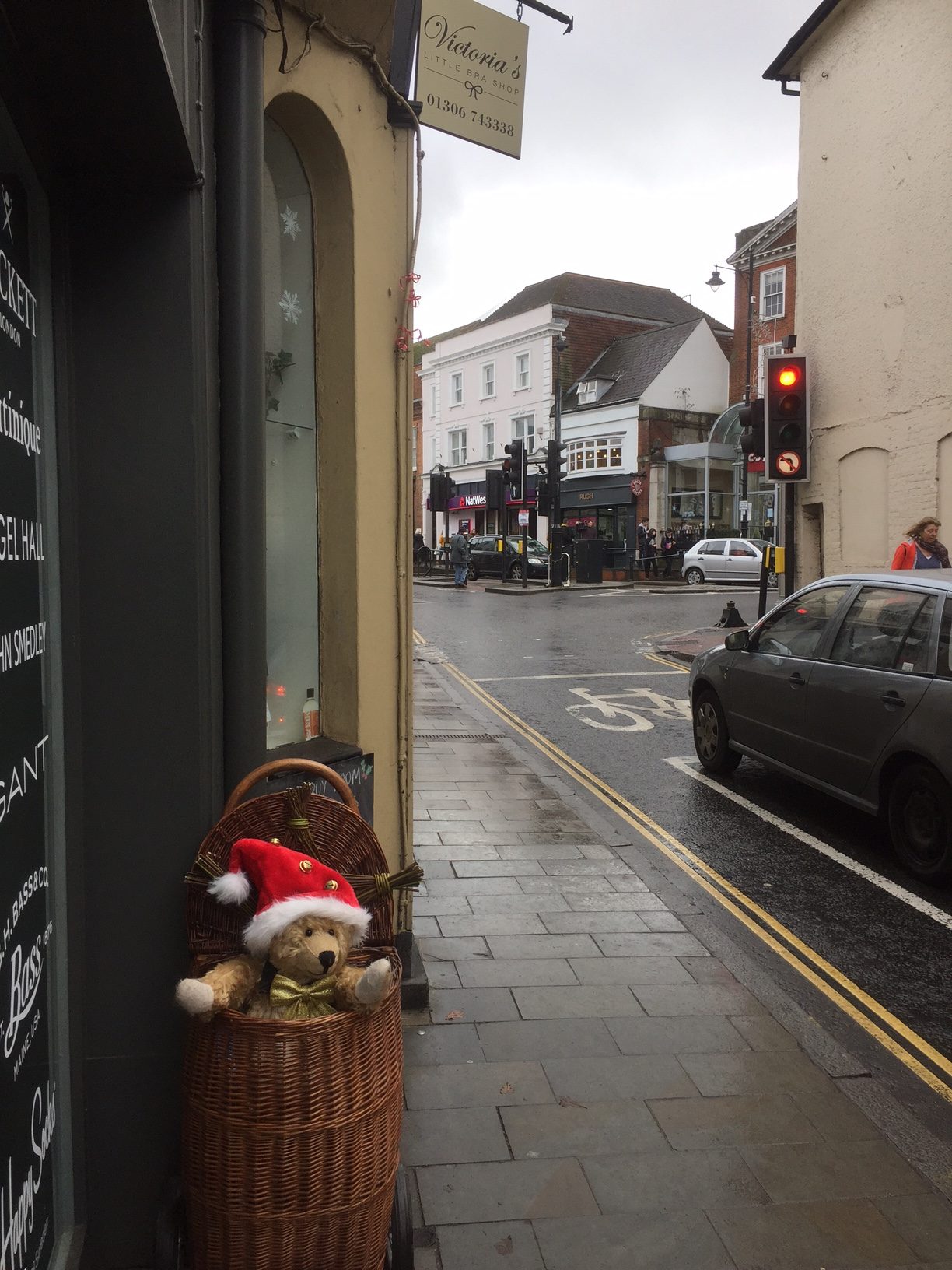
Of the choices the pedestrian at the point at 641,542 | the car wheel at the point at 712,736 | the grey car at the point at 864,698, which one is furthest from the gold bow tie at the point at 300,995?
the pedestrian at the point at 641,542

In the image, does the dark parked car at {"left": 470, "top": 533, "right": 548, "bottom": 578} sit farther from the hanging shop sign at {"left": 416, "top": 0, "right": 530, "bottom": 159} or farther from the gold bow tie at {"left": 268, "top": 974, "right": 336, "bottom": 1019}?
the gold bow tie at {"left": 268, "top": 974, "right": 336, "bottom": 1019}

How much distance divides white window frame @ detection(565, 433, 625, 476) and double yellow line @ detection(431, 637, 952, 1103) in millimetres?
35356

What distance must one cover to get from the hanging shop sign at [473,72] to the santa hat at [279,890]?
134 inches

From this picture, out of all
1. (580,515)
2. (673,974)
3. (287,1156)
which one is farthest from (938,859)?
(580,515)

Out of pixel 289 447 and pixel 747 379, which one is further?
pixel 747 379

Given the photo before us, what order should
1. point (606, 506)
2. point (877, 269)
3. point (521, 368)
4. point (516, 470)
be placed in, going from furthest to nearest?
point (521, 368) < point (606, 506) < point (516, 470) < point (877, 269)

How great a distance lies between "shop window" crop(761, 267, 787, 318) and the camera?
37094 mm

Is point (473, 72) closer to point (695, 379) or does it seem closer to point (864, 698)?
point (864, 698)

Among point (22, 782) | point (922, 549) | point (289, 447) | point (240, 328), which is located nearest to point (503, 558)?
point (922, 549)

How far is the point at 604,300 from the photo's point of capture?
48.6m

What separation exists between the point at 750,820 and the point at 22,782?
5767 millimetres

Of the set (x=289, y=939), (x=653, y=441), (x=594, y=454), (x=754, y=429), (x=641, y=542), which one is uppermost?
(x=653, y=441)

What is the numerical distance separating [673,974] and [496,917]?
947mm

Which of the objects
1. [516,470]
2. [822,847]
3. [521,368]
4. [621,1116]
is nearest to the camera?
[621,1116]
